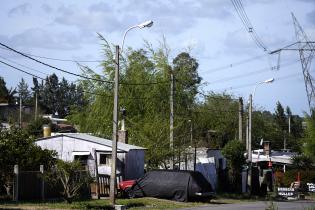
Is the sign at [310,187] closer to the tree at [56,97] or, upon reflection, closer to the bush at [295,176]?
the bush at [295,176]

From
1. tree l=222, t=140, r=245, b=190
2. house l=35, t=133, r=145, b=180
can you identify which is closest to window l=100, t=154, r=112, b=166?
house l=35, t=133, r=145, b=180

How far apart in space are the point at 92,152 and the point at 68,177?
9.02 metres

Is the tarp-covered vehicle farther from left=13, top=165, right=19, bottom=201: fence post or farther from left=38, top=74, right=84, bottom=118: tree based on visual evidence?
left=38, top=74, right=84, bottom=118: tree

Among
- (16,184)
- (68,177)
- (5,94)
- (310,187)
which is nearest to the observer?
(68,177)

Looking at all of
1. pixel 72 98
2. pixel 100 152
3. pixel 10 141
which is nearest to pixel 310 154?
pixel 100 152

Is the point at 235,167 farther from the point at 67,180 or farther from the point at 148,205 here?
the point at 67,180

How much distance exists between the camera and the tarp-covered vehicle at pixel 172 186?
3367 centimetres

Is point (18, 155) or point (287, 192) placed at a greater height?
point (18, 155)

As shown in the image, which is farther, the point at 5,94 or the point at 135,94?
the point at 5,94

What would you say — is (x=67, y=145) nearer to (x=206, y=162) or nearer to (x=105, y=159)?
(x=105, y=159)

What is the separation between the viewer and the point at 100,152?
3606 centimetres

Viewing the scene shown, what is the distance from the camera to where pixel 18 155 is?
98.5ft

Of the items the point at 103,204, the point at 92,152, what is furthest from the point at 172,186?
the point at 103,204

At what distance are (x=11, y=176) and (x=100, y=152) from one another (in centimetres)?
792
